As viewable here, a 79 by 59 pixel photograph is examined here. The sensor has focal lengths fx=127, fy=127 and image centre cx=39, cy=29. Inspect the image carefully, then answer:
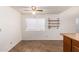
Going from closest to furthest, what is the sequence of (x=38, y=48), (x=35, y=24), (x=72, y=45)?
(x=72, y=45), (x=38, y=48), (x=35, y=24)

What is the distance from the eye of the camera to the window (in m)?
9.27

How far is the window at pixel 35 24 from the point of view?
927 cm

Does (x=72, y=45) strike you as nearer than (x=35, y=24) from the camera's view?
Yes

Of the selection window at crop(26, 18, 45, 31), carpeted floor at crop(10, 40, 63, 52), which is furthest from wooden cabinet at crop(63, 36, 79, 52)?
window at crop(26, 18, 45, 31)

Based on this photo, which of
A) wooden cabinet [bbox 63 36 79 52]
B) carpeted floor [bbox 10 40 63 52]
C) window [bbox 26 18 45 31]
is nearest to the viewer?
wooden cabinet [bbox 63 36 79 52]

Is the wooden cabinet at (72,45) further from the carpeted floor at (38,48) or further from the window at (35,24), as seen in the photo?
the window at (35,24)

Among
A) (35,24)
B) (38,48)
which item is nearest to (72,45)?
(38,48)

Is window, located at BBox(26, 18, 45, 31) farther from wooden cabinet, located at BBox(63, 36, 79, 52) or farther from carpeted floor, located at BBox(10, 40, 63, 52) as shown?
wooden cabinet, located at BBox(63, 36, 79, 52)

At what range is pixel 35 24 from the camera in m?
9.37

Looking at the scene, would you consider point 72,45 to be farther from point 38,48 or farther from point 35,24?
point 35,24

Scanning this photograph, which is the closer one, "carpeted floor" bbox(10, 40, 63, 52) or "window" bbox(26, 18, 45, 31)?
"carpeted floor" bbox(10, 40, 63, 52)
